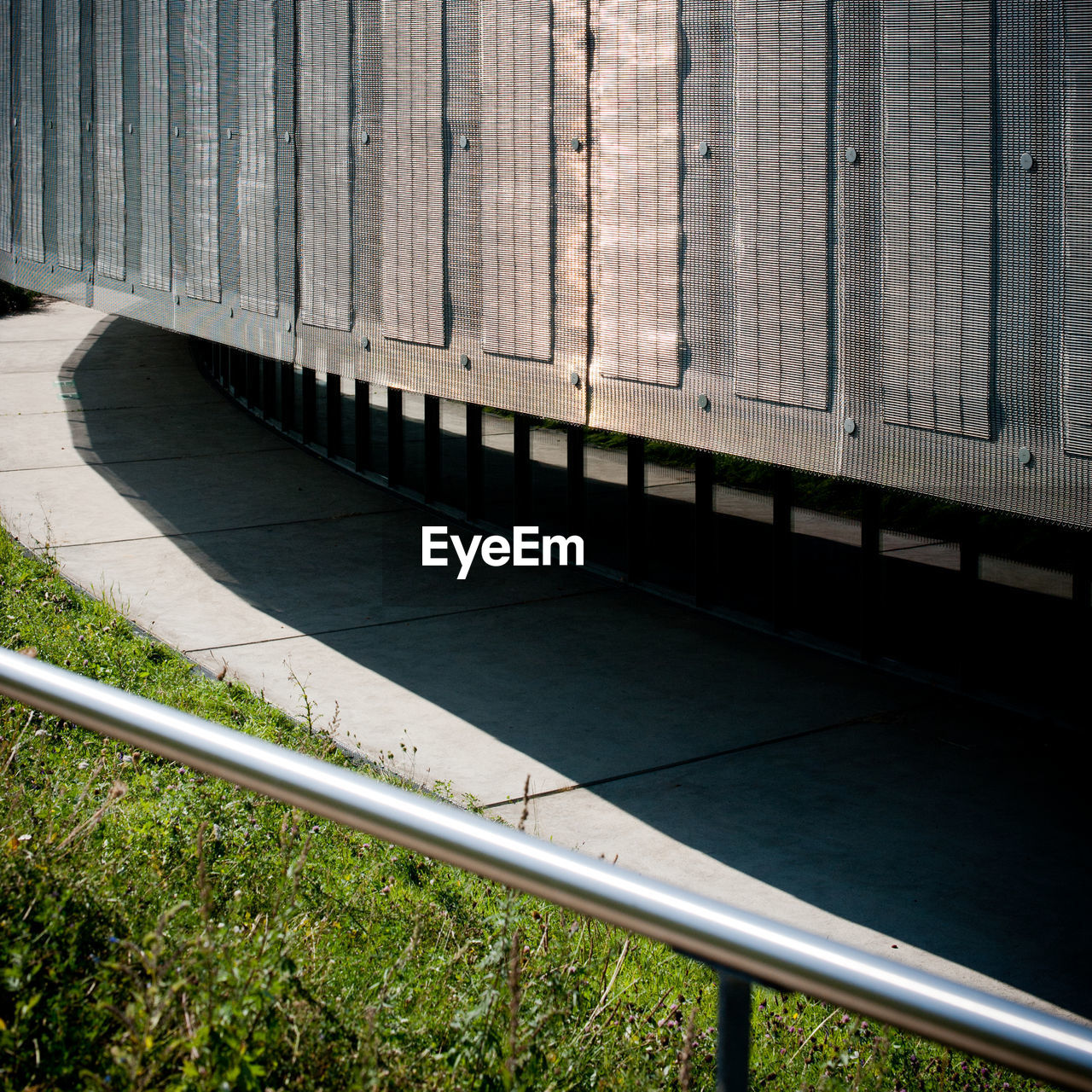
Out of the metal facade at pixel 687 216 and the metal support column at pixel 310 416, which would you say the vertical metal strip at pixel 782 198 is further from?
the metal support column at pixel 310 416

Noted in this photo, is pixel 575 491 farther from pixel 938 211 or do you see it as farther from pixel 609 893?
pixel 609 893

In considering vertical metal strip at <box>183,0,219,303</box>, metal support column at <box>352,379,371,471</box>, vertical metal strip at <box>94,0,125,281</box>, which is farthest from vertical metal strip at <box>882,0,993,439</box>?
vertical metal strip at <box>94,0,125,281</box>

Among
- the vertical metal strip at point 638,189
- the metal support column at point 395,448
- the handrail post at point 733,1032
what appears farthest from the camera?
the metal support column at point 395,448

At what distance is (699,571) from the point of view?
9391mm

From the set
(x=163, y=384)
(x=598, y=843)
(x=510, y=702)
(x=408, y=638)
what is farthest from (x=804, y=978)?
(x=163, y=384)

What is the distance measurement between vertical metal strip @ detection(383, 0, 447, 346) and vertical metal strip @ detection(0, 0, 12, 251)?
297 inches

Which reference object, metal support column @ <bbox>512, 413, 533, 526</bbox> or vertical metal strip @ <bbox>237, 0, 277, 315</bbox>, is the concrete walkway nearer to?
metal support column @ <bbox>512, 413, 533, 526</bbox>

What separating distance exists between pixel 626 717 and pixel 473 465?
445cm

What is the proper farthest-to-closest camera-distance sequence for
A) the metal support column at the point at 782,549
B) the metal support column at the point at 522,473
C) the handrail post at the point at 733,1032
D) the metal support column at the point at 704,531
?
1. the metal support column at the point at 522,473
2. the metal support column at the point at 704,531
3. the metal support column at the point at 782,549
4. the handrail post at the point at 733,1032

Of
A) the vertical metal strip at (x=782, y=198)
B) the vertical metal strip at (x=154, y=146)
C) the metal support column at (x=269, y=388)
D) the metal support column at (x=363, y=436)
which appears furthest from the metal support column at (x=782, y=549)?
the metal support column at (x=269, y=388)

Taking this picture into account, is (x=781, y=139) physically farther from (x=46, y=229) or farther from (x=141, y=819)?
(x=46, y=229)

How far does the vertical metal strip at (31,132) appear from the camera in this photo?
42.9ft

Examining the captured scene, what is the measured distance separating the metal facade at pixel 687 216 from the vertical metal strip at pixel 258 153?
0.03 meters

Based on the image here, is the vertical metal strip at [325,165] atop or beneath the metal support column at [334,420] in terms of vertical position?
atop
